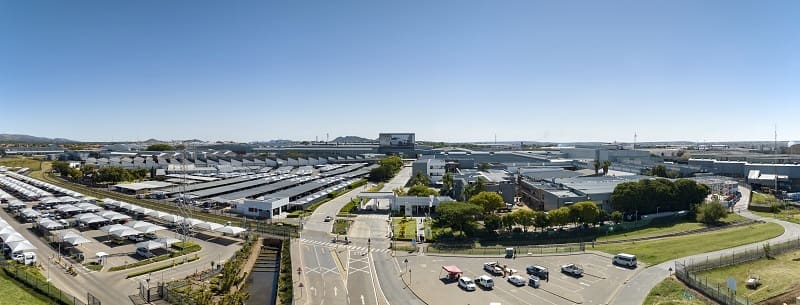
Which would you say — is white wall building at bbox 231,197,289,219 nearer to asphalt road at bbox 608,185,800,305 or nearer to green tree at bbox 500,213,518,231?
green tree at bbox 500,213,518,231

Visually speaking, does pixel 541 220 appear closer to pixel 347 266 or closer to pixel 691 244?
pixel 691 244

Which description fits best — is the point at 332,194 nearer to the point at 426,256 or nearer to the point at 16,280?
the point at 426,256

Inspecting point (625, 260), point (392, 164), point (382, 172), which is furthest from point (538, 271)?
point (392, 164)

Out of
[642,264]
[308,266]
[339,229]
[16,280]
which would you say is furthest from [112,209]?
[642,264]

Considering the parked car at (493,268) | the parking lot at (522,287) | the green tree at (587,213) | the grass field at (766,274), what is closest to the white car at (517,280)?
the parking lot at (522,287)

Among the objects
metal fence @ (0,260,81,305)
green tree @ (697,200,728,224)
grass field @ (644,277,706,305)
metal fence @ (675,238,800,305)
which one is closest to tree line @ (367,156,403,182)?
green tree @ (697,200,728,224)
